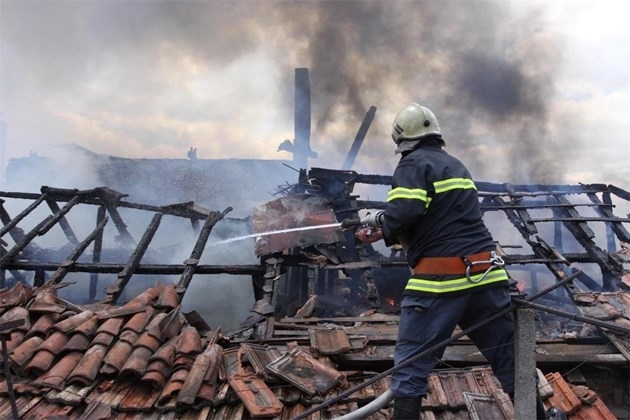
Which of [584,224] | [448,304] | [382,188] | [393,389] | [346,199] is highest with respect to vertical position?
[382,188]

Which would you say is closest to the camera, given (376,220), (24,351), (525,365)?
(525,365)

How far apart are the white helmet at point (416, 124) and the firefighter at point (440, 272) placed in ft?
0.56

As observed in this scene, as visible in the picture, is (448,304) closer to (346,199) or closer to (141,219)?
(346,199)

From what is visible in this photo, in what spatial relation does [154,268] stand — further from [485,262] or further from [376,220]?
[485,262]

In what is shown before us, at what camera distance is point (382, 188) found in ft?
62.8

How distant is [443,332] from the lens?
2572 mm

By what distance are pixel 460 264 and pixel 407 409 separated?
998 millimetres

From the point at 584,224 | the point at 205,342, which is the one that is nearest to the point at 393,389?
the point at 205,342

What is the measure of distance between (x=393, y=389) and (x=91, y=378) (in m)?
2.43

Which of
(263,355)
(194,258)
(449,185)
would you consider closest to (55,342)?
(263,355)

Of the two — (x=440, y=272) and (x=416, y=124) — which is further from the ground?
(x=416, y=124)

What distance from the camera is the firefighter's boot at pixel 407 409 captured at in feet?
8.36

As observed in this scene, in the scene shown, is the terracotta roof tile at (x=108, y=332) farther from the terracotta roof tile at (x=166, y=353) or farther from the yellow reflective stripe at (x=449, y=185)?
the yellow reflective stripe at (x=449, y=185)

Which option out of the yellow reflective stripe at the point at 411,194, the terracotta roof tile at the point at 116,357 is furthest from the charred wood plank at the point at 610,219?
the terracotta roof tile at the point at 116,357
